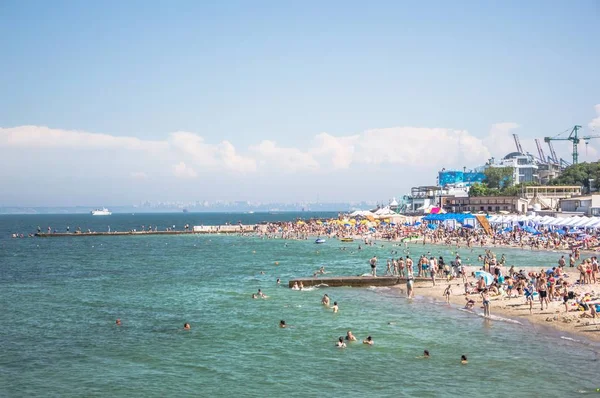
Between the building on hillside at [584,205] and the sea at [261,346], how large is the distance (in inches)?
2159

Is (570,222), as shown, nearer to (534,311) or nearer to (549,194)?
(534,311)

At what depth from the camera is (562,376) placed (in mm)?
19875

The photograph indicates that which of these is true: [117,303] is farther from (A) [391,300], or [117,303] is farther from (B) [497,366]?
(B) [497,366]

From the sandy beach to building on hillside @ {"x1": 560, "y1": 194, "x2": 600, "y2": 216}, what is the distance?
49.9 metres

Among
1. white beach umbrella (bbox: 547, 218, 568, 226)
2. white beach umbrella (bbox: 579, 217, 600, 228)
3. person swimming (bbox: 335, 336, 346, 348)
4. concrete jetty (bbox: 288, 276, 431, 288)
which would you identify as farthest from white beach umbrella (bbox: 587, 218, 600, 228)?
person swimming (bbox: 335, 336, 346, 348)

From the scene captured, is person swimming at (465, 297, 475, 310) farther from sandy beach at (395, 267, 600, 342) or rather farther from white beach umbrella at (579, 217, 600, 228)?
white beach umbrella at (579, 217, 600, 228)

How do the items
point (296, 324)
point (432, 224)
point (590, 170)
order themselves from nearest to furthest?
point (296, 324), point (432, 224), point (590, 170)

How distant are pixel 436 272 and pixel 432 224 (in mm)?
54534

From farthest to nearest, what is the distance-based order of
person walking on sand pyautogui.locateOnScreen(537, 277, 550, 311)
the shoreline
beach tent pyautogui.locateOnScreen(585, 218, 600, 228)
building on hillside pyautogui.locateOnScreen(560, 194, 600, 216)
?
building on hillside pyautogui.locateOnScreen(560, 194, 600, 216), beach tent pyautogui.locateOnScreen(585, 218, 600, 228), person walking on sand pyautogui.locateOnScreen(537, 277, 550, 311), the shoreline

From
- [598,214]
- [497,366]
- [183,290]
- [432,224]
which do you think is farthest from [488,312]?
[432,224]

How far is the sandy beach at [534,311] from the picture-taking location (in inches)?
1022

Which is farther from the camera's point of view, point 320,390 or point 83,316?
point 83,316

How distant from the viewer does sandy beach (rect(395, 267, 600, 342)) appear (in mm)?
25953

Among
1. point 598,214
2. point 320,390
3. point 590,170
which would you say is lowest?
point 320,390
